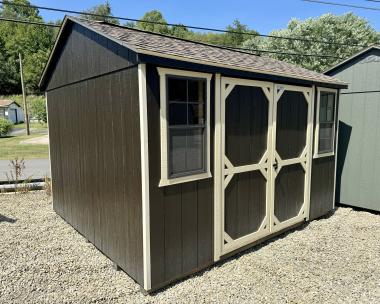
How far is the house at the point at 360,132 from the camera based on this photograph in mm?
6004

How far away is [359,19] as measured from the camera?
23.7 metres

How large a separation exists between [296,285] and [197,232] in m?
1.36

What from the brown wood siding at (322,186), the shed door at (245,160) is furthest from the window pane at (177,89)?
the brown wood siding at (322,186)

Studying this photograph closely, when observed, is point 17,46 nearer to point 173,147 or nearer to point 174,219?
point 173,147

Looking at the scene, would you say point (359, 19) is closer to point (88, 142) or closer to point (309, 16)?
point (309, 16)

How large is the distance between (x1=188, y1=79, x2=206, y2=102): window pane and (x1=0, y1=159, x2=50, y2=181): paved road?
8.02m

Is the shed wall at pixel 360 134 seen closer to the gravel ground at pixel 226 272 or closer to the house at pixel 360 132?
the house at pixel 360 132

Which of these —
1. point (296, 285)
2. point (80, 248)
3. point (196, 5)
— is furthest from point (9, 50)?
point (296, 285)

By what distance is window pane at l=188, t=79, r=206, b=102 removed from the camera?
3414mm

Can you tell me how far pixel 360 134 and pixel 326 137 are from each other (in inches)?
39.9

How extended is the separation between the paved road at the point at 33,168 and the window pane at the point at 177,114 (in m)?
7.94

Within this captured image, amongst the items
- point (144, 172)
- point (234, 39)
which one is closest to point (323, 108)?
point (144, 172)

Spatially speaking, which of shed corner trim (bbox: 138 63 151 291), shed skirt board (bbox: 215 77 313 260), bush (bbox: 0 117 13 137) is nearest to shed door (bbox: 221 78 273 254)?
shed skirt board (bbox: 215 77 313 260)

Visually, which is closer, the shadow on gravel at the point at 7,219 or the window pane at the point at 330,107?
the shadow on gravel at the point at 7,219
